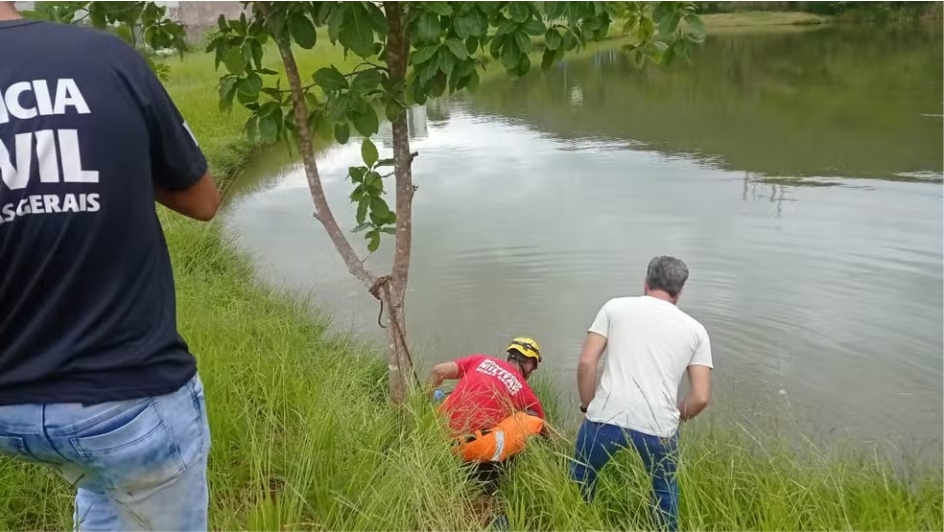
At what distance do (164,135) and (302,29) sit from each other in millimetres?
1297

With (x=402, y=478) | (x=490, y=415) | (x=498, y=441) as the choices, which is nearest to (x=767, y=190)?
(x=490, y=415)

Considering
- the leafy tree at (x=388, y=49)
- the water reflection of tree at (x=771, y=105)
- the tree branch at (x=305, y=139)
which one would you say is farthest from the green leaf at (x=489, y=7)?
the water reflection of tree at (x=771, y=105)

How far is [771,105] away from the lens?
13.2 metres

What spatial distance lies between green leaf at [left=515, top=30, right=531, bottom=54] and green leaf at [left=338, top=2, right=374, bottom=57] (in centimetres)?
44

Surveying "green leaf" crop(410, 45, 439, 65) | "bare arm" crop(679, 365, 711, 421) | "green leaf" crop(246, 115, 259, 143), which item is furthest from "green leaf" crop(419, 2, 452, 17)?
"bare arm" crop(679, 365, 711, 421)

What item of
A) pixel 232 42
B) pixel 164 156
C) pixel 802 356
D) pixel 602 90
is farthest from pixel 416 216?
pixel 602 90

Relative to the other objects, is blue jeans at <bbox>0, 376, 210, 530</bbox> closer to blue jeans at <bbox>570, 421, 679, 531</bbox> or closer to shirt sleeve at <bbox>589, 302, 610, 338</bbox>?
blue jeans at <bbox>570, 421, 679, 531</bbox>

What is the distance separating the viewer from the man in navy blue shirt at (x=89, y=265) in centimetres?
114

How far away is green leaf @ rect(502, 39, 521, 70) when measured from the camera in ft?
7.65

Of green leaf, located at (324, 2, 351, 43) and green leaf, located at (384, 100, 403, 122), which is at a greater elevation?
green leaf, located at (324, 2, 351, 43)

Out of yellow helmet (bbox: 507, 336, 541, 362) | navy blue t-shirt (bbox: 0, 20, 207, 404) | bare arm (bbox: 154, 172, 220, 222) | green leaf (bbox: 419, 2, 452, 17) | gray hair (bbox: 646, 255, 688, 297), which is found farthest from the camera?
yellow helmet (bbox: 507, 336, 541, 362)

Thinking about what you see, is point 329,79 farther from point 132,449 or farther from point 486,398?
point 132,449

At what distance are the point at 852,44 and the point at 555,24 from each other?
24.1 meters

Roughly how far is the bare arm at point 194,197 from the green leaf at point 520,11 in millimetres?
1146
